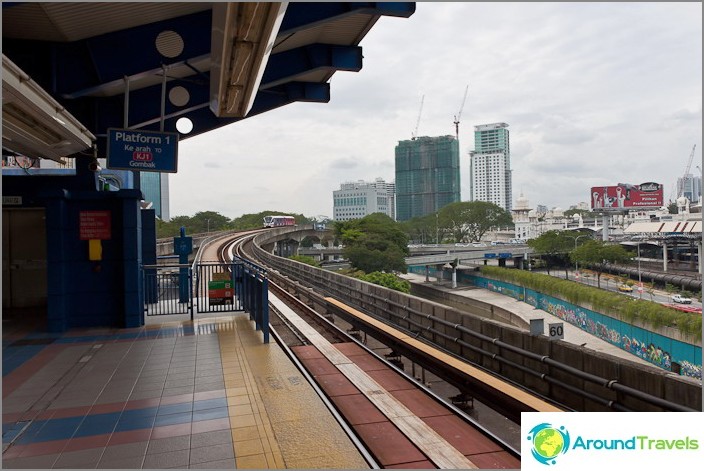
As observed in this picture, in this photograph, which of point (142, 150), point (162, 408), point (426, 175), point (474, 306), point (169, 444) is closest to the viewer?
point (169, 444)

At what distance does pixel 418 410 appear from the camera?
5.20 m

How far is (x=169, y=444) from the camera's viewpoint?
4.24m

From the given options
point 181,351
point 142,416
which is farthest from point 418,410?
point 181,351

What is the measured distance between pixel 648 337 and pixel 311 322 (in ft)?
73.1

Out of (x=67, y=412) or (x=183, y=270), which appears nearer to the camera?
(x=67, y=412)

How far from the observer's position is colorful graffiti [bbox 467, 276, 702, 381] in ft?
74.0

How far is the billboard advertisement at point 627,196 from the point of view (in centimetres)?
8519

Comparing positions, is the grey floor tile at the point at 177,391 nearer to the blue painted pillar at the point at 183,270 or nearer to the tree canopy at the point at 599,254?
the blue painted pillar at the point at 183,270

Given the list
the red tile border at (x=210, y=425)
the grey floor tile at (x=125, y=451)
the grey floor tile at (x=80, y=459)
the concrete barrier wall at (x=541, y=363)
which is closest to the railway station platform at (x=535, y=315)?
the concrete barrier wall at (x=541, y=363)

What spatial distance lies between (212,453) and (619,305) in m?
31.6

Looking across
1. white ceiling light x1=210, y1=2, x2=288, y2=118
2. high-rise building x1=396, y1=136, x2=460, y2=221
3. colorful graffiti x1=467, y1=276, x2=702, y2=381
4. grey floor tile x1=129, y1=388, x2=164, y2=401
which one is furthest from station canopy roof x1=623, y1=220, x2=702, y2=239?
high-rise building x1=396, y1=136, x2=460, y2=221

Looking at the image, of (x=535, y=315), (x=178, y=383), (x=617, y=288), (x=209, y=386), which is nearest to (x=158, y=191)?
(x=535, y=315)

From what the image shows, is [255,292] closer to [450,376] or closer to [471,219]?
[450,376]

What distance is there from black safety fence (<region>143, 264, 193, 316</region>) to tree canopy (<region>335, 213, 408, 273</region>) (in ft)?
136
